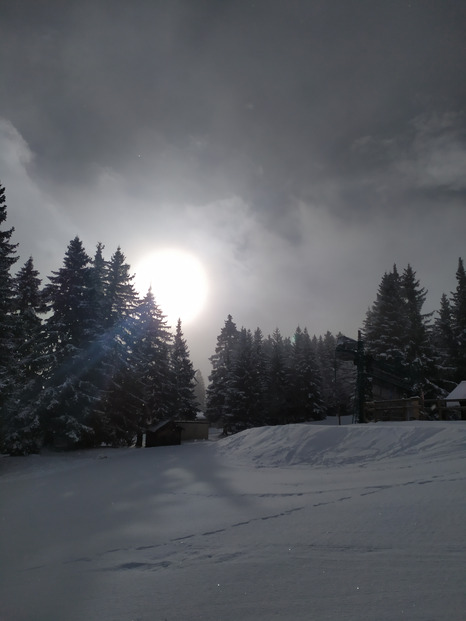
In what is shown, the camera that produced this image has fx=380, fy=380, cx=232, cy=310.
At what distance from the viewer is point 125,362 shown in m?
31.9

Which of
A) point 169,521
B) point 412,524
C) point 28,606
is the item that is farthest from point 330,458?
point 28,606

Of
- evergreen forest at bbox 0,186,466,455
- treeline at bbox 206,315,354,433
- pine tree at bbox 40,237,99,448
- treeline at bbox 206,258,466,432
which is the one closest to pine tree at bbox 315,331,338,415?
treeline at bbox 206,315,354,433

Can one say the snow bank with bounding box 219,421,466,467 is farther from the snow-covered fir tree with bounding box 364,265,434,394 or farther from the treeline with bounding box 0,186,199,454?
the snow-covered fir tree with bounding box 364,265,434,394

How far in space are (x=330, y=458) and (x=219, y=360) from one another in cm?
5386

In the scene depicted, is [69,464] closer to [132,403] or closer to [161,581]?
[132,403]

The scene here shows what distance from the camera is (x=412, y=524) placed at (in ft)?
17.5

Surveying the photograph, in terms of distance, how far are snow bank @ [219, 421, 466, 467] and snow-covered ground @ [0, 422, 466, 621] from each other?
13 cm

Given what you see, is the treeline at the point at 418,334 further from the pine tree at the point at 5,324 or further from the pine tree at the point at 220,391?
the pine tree at the point at 5,324

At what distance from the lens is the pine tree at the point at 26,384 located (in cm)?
2270

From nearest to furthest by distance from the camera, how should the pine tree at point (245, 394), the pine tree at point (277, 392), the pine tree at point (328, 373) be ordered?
the pine tree at point (245, 394) → the pine tree at point (277, 392) → the pine tree at point (328, 373)

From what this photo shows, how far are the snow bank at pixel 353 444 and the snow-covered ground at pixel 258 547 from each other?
13 cm

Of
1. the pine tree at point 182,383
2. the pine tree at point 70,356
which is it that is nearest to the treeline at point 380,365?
the pine tree at point 182,383

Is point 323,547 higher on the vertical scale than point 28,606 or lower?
higher

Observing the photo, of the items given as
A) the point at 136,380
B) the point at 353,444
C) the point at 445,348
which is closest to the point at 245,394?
the point at 136,380
